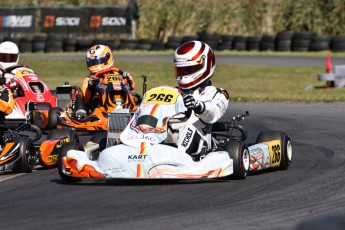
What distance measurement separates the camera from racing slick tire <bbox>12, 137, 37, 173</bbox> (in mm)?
9438

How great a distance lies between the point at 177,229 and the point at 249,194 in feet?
5.29

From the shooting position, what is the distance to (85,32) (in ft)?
116

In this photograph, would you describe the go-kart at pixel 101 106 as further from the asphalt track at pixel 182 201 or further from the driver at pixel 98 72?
the asphalt track at pixel 182 201

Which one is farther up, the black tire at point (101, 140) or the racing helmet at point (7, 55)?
the black tire at point (101, 140)

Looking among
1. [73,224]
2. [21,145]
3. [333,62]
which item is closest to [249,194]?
[73,224]

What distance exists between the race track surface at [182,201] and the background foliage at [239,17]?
25934 millimetres

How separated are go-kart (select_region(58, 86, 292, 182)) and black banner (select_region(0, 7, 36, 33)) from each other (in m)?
27.7

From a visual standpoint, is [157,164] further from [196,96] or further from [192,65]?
[192,65]

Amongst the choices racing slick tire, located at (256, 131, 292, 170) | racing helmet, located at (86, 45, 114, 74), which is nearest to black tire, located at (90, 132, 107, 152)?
racing slick tire, located at (256, 131, 292, 170)

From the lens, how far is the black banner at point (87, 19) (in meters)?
34.8

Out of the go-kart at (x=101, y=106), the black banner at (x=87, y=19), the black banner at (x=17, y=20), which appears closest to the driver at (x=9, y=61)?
the go-kart at (x=101, y=106)

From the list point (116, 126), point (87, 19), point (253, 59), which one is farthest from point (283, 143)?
point (87, 19)

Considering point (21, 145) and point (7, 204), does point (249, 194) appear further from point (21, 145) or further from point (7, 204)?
point (21, 145)

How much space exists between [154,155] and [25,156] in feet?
6.06
